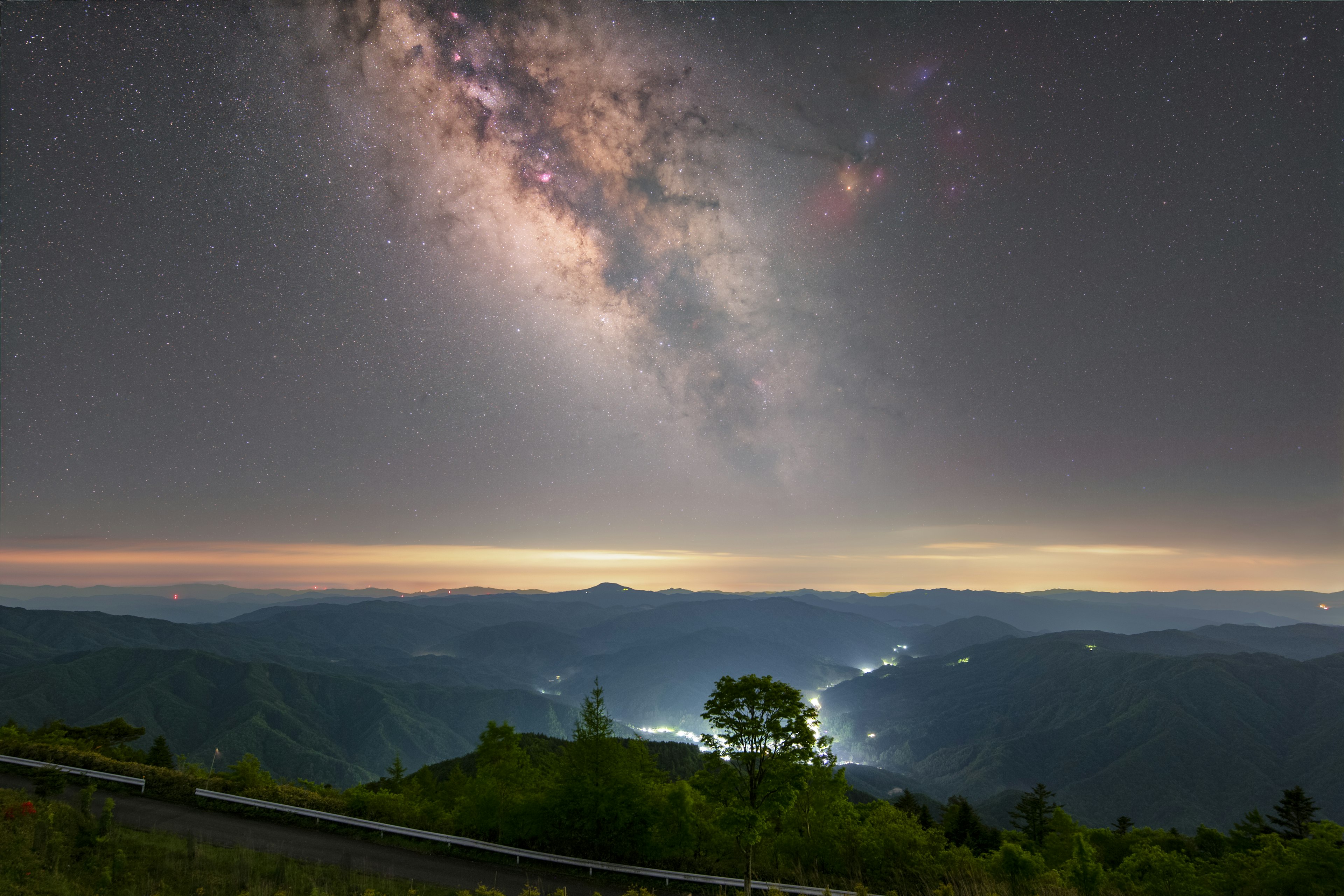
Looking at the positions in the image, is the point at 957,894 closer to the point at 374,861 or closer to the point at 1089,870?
the point at 1089,870

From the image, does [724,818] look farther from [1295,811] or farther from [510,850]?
[1295,811]

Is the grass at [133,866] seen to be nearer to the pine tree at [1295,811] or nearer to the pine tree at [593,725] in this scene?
the pine tree at [593,725]

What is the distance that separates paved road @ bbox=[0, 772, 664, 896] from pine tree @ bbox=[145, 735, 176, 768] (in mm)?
25780

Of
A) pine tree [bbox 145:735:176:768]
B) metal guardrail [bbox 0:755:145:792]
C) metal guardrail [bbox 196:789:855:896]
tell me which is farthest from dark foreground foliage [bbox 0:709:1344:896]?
pine tree [bbox 145:735:176:768]

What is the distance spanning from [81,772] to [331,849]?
14246 mm

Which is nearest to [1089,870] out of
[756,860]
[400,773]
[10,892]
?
[756,860]

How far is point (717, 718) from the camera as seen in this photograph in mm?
25266

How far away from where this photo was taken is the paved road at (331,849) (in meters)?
19.7

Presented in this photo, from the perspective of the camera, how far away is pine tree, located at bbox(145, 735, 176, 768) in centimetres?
4412

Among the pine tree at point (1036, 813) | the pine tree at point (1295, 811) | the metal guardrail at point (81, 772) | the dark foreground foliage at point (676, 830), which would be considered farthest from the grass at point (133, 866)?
the pine tree at point (1295, 811)

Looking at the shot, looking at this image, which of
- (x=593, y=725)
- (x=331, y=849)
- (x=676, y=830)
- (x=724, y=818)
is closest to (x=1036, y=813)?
(x=676, y=830)

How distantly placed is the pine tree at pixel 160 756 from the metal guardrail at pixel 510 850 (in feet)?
91.3

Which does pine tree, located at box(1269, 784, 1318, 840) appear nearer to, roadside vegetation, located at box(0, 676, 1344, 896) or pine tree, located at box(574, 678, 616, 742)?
roadside vegetation, located at box(0, 676, 1344, 896)

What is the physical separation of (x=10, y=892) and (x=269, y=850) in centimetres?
744
